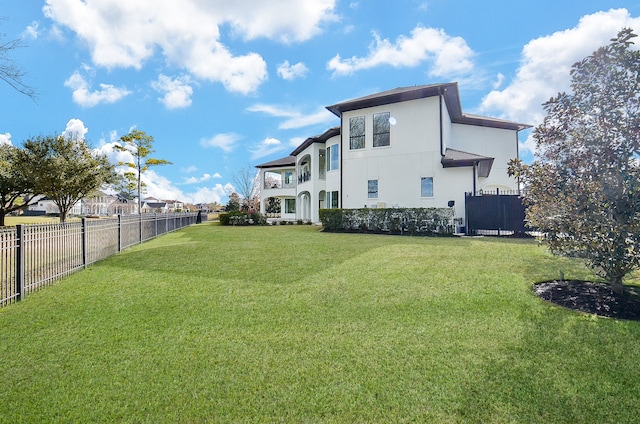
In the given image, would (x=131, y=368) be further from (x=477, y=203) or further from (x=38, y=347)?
(x=477, y=203)

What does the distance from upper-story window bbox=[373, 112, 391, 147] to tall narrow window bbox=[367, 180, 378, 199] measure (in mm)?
2168

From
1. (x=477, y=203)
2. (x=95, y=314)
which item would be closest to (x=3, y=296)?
(x=95, y=314)

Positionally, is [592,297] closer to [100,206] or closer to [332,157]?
[332,157]

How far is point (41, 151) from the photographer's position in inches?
836

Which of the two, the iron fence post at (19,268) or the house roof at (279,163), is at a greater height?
the house roof at (279,163)

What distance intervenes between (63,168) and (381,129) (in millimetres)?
20024

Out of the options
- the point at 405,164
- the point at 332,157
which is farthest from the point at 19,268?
the point at 332,157

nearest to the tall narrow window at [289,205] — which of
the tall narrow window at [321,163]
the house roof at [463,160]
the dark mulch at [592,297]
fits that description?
the tall narrow window at [321,163]

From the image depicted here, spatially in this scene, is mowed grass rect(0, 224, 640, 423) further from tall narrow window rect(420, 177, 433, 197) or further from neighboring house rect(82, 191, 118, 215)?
neighboring house rect(82, 191, 118, 215)

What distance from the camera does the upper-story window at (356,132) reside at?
18500 mm

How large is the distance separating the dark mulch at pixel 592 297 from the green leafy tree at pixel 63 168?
81.4 feet

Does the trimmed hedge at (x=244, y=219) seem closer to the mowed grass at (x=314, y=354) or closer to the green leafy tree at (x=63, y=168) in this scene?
the green leafy tree at (x=63, y=168)

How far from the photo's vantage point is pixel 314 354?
10.5ft

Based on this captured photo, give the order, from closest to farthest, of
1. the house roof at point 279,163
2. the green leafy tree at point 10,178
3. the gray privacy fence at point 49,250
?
1. the gray privacy fence at point 49,250
2. the green leafy tree at point 10,178
3. the house roof at point 279,163
